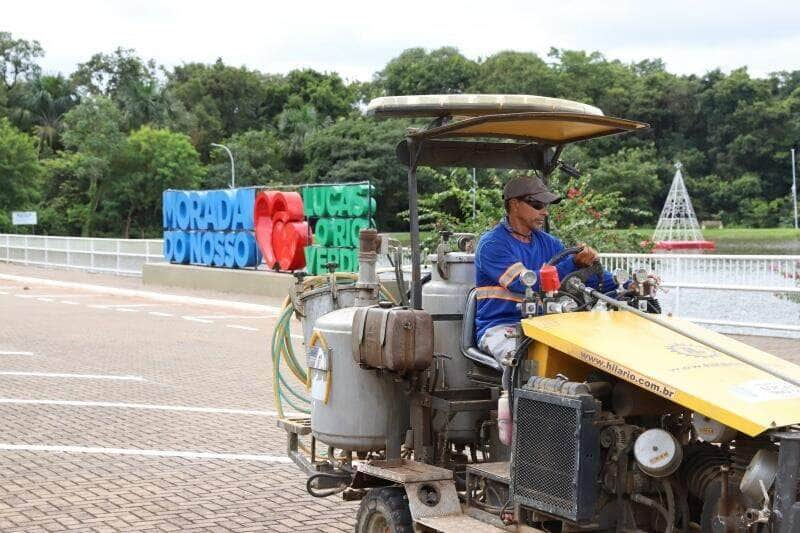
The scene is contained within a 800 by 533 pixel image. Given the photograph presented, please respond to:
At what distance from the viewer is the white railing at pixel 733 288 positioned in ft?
57.0

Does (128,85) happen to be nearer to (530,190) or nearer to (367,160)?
(367,160)

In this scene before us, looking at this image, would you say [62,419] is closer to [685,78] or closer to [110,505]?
[110,505]

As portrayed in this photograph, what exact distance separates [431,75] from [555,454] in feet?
266

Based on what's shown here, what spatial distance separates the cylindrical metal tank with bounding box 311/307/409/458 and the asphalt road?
3.97 ft

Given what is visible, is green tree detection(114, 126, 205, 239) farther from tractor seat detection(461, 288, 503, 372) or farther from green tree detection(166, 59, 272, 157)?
tractor seat detection(461, 288, 503, 372)

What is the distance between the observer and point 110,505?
785 centimetres

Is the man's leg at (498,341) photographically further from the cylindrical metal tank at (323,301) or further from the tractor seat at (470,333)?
the cylindrical metal tank at (323,301)

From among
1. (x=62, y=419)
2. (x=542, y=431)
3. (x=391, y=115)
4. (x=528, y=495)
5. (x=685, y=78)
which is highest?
(x=685, y=78)

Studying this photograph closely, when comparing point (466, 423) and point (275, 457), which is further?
point (275, 457)

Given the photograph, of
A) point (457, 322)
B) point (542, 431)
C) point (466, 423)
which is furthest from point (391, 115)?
point (542, 431)

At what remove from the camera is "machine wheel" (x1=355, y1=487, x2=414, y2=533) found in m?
5.80

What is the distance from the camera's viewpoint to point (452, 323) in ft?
21.3

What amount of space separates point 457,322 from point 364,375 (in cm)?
62

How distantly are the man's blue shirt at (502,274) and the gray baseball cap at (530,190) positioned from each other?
17cm
